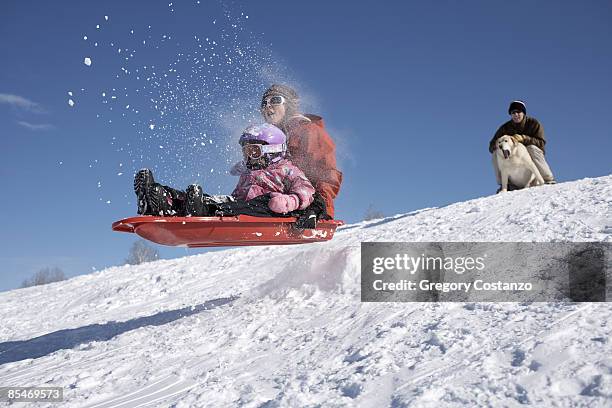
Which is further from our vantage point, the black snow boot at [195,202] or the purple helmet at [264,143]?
the purple helmet at [264,143]

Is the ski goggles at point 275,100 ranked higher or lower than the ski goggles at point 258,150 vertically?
higher

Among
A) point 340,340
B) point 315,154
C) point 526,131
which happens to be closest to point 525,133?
point 526,131

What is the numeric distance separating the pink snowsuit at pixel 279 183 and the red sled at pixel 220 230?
30 cm

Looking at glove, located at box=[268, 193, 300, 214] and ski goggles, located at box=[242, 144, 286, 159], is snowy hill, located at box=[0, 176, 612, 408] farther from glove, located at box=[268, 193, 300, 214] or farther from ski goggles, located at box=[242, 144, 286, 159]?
ski goggles, located at box=[242, 144, 286, 159]

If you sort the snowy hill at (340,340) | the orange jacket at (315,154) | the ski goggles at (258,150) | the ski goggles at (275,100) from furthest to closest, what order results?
the ski goggles at (275,100) < the orange jacket at (315,154) < the ski goggles at (258,150) < the snowy hill at (340,340)

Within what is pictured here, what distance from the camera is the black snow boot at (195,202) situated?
5.18 m

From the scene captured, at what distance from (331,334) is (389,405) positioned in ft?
4.92

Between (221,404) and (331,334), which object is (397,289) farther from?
(221,404)

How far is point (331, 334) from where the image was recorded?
4223 mm

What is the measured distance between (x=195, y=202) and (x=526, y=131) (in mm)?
7641

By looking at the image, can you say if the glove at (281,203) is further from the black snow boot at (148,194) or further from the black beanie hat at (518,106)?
the black beanie hat at (518,106)

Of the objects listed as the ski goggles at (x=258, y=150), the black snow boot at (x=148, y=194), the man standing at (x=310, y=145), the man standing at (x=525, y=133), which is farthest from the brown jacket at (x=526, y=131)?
the black snow boot at (x=148, y=194)

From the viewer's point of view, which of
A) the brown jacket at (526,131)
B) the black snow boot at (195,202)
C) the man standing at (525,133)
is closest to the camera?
the black snow boot at (195,202)

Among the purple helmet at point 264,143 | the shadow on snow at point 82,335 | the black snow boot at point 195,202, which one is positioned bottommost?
the shadow on snow at point 82,335
